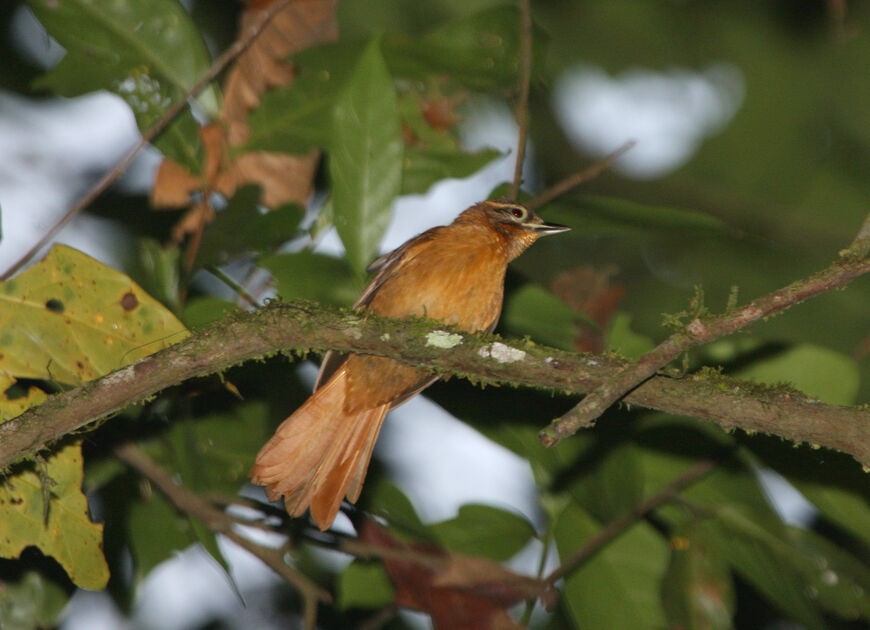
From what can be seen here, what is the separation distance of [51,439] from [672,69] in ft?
21.9

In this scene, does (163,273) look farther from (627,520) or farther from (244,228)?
(627,520)

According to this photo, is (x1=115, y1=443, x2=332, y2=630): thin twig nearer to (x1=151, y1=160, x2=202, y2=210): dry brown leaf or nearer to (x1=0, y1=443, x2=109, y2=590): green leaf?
(x1=0, y1=443, x2=109, y2=590): green leaf

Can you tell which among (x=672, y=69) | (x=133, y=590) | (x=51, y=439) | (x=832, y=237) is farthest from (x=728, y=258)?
(x=51, y=439)

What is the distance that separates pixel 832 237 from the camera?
8.16 meters

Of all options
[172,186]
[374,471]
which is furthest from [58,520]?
[172,186]

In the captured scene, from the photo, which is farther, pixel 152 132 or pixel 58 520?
pixel 152 132

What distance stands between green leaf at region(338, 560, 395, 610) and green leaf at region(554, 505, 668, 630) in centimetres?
75

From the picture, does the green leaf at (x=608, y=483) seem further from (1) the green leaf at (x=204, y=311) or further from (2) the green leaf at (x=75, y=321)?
(2) the green leaf at (x=75, y=321)

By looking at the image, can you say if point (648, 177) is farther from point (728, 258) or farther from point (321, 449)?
point (321, 449)

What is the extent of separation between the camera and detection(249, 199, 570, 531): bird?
3863 mm

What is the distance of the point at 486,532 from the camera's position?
14.1ft

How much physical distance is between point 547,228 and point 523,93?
1.78 ft

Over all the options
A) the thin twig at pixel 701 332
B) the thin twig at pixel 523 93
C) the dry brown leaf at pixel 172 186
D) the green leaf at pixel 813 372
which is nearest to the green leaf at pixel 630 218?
the thin twig at pixel 523 93

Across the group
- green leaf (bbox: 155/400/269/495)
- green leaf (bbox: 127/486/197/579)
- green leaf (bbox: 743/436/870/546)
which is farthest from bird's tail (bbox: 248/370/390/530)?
green leaf (bbox: 743/436/870/546)
